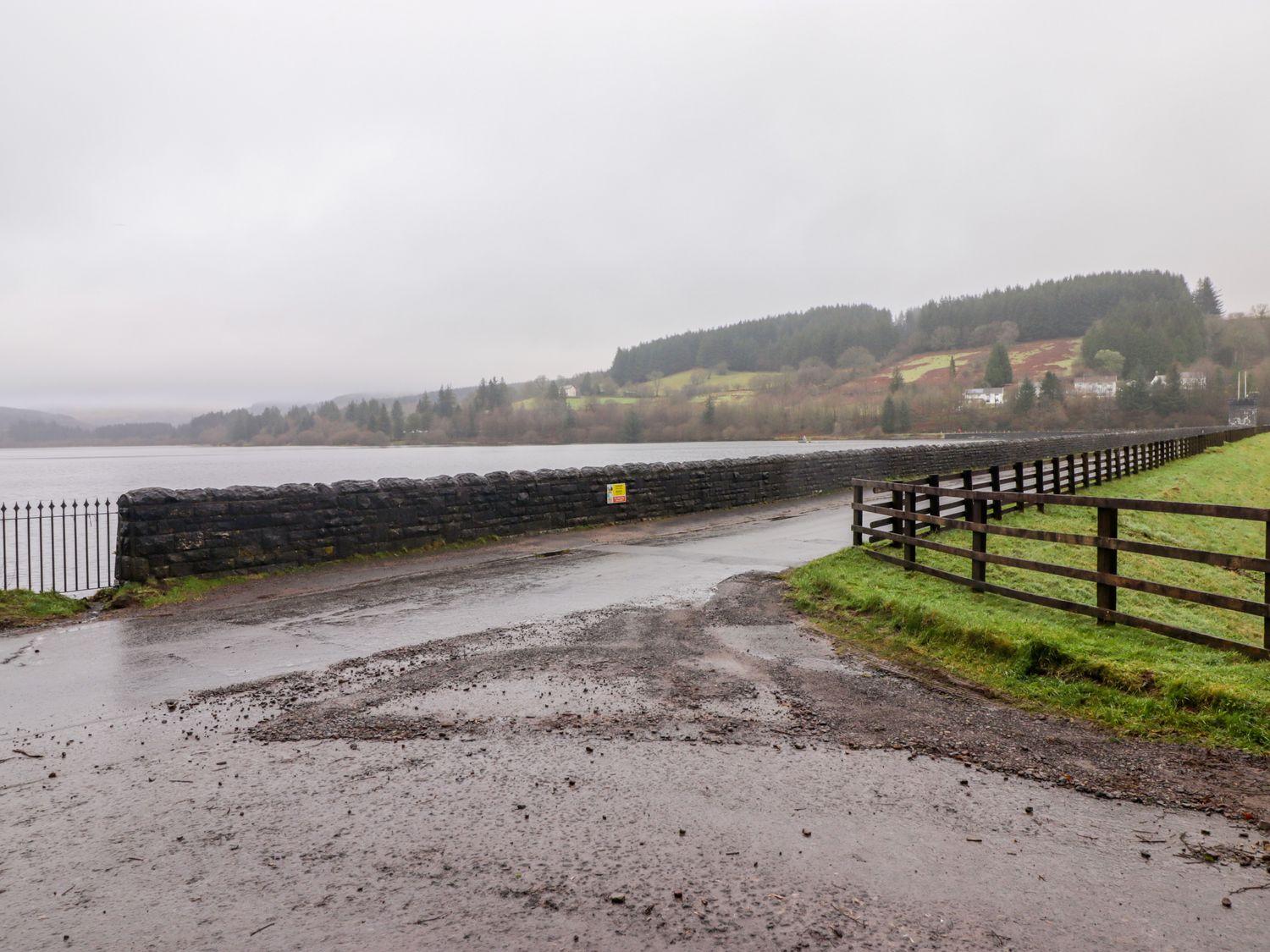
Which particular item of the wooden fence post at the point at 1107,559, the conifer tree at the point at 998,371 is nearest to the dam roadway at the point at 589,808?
the wooden fence post at the point at 1107,559

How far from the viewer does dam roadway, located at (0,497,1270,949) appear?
2.96 meters

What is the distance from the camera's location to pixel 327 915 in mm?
3000

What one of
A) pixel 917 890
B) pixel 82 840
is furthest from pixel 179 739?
pixel 917 890

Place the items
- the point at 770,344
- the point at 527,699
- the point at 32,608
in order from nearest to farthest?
the point at 527,699, the point at 32,608, the point at 770,344

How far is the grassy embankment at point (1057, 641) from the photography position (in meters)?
5.09

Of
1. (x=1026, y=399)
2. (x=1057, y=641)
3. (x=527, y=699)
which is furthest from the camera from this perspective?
(x=1026, y=399)

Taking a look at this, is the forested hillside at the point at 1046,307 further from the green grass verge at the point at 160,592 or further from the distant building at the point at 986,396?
the green grass verge at the point at 160,592

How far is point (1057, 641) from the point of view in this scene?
6289 mm

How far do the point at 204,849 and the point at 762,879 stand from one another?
246cm

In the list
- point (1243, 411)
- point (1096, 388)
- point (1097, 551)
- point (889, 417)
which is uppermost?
point (1096, 388)

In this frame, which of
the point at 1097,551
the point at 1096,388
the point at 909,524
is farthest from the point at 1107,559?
the point at 1096,388

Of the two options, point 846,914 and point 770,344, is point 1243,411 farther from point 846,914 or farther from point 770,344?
point 846,914

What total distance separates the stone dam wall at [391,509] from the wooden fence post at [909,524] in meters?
3.29

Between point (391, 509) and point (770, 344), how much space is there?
5892 inches
